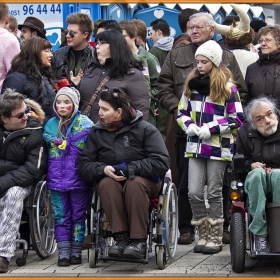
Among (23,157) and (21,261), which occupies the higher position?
(23,157)

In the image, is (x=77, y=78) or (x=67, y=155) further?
(x=77, y=78)

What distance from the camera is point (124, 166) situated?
7375 mm

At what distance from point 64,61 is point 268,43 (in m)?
2.07

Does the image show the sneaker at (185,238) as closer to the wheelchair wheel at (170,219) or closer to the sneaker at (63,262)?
the wheelchair wheel at (170,219)

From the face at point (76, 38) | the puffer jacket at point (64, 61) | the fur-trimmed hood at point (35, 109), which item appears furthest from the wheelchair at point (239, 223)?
the face at point (76, 38)

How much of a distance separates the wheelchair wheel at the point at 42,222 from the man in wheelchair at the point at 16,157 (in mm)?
125

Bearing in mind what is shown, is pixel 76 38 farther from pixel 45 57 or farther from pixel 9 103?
pixel 9 103

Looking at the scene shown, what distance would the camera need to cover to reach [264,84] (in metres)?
8.95

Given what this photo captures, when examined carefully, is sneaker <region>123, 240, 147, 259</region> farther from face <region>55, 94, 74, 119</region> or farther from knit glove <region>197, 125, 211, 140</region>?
face <region>55, 94, 74, 119</region>

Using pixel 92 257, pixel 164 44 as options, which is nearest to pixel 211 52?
pixel 92 257

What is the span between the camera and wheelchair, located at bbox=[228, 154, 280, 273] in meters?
7.05

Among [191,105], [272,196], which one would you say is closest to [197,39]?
[191,105]

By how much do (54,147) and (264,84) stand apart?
244 cm

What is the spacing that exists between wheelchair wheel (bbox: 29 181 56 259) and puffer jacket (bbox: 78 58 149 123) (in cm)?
86
